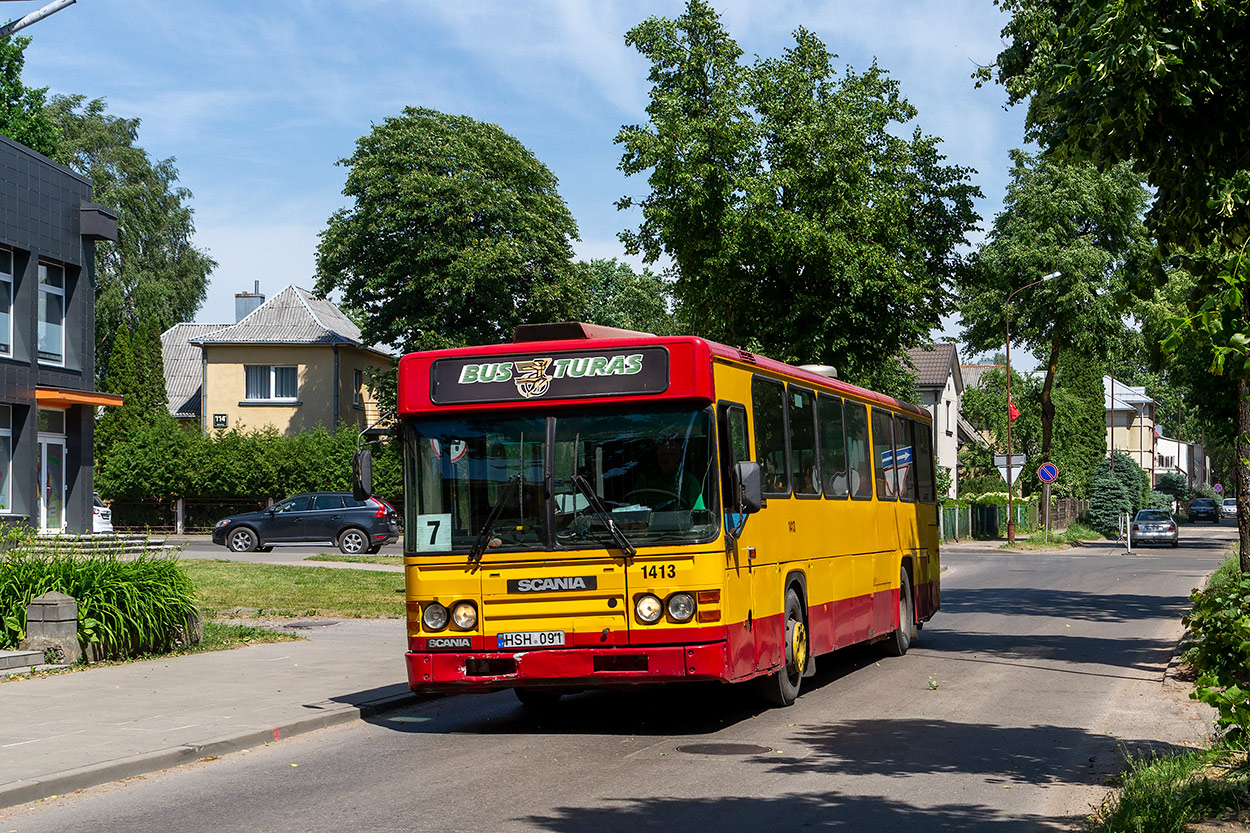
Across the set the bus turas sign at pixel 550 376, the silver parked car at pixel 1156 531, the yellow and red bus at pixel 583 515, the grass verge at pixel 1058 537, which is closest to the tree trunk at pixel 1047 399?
the grass verge at pixel 1058 537

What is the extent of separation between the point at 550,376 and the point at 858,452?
5209 millimetres

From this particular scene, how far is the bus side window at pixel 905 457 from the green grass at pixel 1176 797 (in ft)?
29.9

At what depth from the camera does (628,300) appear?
2904 inches

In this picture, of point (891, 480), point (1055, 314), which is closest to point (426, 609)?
point (891, 480)

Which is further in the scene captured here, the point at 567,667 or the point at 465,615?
the point at 465,615

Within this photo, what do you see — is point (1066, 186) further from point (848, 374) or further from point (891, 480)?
point (891, 480)

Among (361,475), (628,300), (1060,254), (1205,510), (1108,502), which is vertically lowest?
(1205,510)

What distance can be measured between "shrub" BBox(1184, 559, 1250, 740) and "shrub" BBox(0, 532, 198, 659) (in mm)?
10822

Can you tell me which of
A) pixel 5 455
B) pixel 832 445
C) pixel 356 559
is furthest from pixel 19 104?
pixel 832 445

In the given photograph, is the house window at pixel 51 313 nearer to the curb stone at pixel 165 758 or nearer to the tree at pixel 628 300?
the curb stone at pixel 165 758

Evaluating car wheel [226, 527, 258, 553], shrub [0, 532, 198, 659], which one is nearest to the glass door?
car wheel [226, 527, 258, 553]

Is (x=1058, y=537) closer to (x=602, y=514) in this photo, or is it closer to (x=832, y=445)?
(x=832, y=445)

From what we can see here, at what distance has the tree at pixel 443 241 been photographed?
47844 millimetres

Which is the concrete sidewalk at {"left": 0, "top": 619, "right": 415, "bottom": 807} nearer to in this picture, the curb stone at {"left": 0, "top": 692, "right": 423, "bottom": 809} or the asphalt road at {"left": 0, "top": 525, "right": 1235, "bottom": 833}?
the curb stone at {"left": 0, "top": 692, "right": 423, "bottom": 809}
